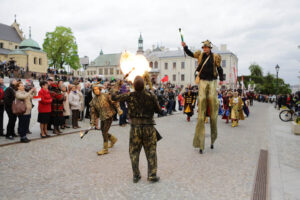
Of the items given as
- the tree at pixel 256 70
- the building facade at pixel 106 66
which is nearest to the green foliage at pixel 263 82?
the tree at pixel 256 70

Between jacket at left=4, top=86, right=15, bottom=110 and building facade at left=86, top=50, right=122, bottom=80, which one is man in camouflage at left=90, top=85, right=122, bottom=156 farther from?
building facade at left=86, top=50, right=122, bottom=80

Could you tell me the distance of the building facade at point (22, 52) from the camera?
53719 mm

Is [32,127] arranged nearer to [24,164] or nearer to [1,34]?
[24,164]

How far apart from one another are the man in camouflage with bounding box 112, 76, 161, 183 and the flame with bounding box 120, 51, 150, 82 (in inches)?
5.1

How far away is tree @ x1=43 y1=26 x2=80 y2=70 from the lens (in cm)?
5331

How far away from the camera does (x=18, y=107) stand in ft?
24.4

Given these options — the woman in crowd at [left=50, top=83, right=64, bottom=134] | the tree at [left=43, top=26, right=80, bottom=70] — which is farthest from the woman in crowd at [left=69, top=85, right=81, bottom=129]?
the tree at [left=43, top=26, right=80, bottom=70]

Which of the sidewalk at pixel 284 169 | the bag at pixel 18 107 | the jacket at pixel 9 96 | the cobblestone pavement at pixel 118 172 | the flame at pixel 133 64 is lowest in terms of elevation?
the sidewalk at pixel 284 169

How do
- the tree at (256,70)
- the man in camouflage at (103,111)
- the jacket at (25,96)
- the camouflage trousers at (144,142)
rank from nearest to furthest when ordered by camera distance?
the camouflage trousers at (144,142) → the man in camouflage at (103,111) → the jacket at (25,96) → the tree at (256,70)

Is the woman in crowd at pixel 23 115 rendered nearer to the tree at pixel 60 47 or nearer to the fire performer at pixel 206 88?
the fire performer at pixel 206 88

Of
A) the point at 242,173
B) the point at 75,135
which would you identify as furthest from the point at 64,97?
the point at 242,173

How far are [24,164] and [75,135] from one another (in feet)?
11.7

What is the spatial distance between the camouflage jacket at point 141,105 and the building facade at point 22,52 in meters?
50.2

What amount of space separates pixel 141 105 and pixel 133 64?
69cm
